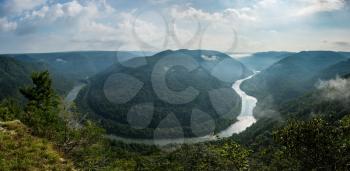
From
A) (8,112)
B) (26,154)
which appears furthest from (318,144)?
(8,112)

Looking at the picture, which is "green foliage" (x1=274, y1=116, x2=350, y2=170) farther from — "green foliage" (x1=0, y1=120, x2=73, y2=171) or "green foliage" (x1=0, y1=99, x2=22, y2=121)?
"green foliage" (x1=0, y1=99, x2=22, y2=121)

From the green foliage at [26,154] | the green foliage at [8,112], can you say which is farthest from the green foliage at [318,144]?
the green foliage at [8,112]

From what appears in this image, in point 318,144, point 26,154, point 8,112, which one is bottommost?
point 8,112

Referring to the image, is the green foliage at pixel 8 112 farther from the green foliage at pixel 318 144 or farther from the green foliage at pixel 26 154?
the green foliage at pixel 318 144

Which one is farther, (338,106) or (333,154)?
(338,106)

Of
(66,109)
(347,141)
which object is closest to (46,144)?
(66,109)

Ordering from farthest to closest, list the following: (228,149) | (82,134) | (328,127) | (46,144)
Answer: (228,149)
(328,127)
(82,134)
(46,144)

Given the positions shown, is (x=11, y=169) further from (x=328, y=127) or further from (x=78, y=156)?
(x=328, y=127)

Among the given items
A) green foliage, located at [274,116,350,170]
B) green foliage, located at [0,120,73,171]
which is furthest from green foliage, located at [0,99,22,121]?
green foliage, located at [274,116,350,170]

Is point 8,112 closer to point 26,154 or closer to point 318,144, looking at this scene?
point 26,154

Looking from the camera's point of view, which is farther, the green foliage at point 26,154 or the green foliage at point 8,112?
the green foliage at point 8,112

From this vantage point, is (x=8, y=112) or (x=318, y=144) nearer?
(x=318, y=144)
